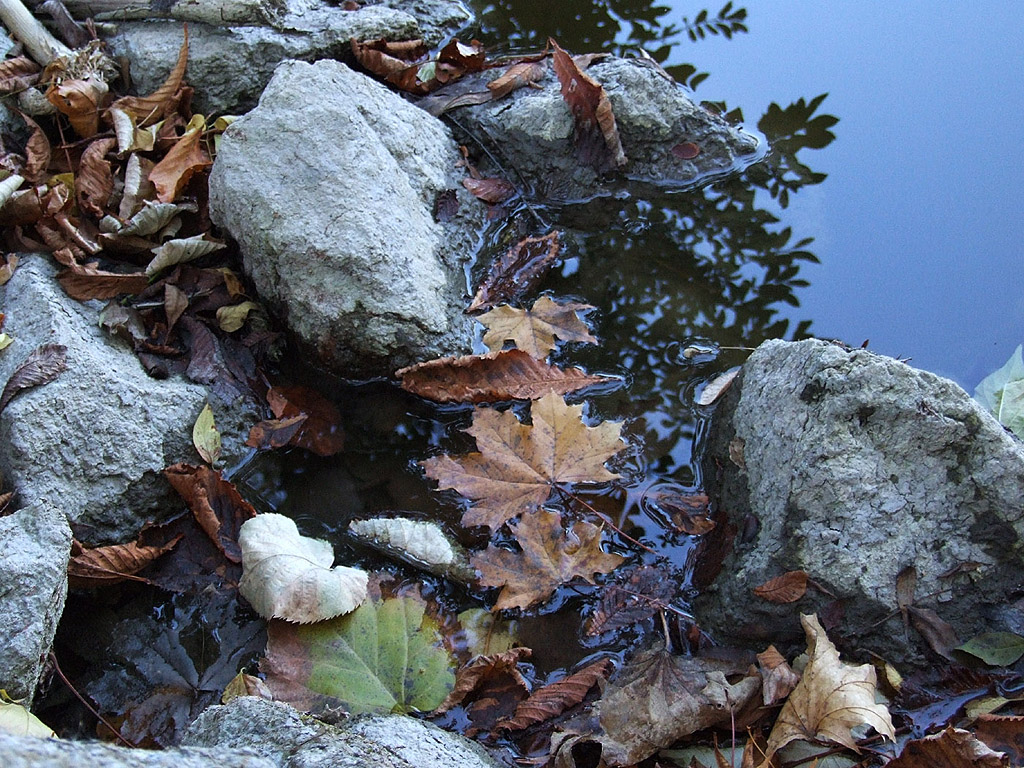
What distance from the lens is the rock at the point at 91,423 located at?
2102mm

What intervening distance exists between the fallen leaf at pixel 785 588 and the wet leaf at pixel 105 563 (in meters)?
1.54

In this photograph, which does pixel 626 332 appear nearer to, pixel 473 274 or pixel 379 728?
pixel 473 274

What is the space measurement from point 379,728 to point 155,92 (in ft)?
8.53

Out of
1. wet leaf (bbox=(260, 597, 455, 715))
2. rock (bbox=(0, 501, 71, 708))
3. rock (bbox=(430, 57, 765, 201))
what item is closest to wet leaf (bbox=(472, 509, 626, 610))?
wet leaf (bbox=(260, 597, 455, 715))

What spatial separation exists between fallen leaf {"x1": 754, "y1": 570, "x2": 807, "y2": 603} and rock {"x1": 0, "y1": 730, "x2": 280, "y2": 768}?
1151mm

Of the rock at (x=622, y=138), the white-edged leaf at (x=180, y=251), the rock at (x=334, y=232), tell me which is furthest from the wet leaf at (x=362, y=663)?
the rock at (x=622, y=138)

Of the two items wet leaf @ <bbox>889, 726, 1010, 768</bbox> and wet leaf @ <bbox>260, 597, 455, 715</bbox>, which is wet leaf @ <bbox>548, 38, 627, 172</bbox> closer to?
wet leaf @ <bbox>260, 597, 455, 715</bbox>

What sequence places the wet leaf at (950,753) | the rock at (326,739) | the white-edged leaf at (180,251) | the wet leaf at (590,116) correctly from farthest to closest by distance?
1. the wet leaf at (590,116)
2. the white-edged leaf at (180,251)
3. the wet leaf at (950,753)
4. the rock at (326,739)

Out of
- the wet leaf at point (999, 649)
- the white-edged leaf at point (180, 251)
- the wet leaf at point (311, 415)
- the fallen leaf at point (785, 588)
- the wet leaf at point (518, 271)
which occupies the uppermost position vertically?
the wet leaf at point (518, 271)

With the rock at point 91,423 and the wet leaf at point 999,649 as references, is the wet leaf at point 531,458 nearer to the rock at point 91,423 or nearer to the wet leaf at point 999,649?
the rock at point 91,423

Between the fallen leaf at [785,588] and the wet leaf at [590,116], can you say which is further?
the wet leaf at [590,116]

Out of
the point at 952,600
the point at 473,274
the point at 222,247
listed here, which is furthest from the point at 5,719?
the point at 952,600

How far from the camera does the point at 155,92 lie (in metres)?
3.10

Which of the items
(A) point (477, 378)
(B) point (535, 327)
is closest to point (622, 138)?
(B) point (535, 327)
